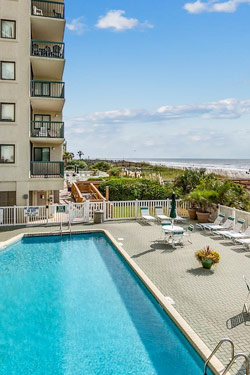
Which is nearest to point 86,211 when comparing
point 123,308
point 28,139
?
point 28,139

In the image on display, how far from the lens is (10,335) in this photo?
7.82 m

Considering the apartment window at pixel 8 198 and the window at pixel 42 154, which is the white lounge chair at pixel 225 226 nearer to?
the apartment window at pixel 8 198

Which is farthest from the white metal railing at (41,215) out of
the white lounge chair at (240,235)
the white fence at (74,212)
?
the white lounge chair at (240,235)

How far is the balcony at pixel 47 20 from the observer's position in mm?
20969

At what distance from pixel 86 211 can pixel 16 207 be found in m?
4.20

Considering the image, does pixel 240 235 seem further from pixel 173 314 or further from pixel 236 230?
pixel 173 314

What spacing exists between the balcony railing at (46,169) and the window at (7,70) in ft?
18.0

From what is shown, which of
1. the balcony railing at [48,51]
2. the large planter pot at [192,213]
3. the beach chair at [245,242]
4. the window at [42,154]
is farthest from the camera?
the window at [42,154]

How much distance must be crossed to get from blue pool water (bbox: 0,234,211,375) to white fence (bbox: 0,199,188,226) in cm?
641

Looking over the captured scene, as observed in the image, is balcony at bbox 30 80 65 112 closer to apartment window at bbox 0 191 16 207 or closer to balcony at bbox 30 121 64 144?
balcony at bbox 30 121 64 144

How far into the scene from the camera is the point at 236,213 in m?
17.3

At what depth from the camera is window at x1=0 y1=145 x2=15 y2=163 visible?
801 inches

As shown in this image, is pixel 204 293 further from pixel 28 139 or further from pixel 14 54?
pixel 14 54

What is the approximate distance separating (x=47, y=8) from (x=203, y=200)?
56.1ft
